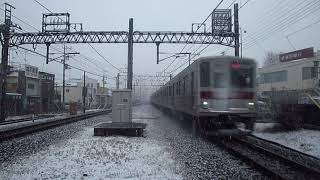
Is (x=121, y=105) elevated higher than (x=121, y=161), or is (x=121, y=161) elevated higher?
(x=121, y=105)

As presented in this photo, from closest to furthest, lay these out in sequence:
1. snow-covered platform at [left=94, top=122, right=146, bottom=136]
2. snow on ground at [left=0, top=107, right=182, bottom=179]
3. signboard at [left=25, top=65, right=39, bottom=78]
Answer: snow on ground at [left=0, top=107, right=182, bottom=179] < snow-covered platform at [left=94, top=122, right=146, bottom=136] < signboard at [left=25, top=65, right=39, bottom=78]

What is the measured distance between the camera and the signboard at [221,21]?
91.8 feet

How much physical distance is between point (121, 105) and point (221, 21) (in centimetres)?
1101

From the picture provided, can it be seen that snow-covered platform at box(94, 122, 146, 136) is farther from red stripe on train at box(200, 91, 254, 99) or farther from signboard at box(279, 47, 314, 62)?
signboard at box(279, 47, 314, 62)

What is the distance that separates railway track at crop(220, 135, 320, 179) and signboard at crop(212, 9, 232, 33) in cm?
1424

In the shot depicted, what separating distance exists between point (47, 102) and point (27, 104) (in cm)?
761

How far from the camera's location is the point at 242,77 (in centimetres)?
1544

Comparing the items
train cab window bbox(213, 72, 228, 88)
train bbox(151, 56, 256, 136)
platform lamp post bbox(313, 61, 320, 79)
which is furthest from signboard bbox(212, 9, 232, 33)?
train cab window bbox(213, 72, 228, 88)

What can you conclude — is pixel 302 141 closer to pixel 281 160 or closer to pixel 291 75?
pixel 281 160

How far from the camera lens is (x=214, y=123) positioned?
15148 mm

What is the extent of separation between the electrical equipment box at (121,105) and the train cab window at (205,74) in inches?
280

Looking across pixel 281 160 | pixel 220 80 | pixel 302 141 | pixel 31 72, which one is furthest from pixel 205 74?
pixel 31 72

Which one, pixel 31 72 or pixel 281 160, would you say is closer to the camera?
pixel 281 160

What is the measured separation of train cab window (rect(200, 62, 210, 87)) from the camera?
1527cm
